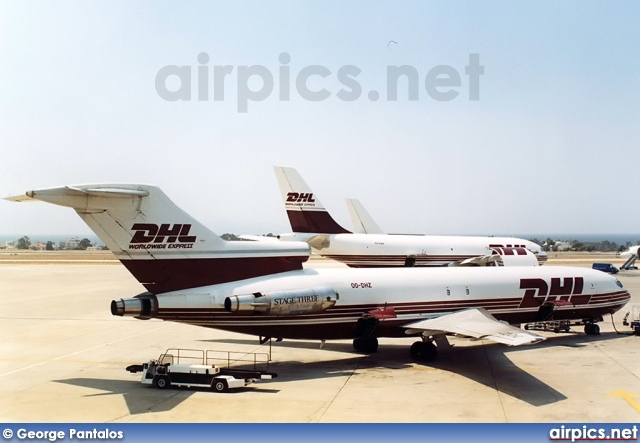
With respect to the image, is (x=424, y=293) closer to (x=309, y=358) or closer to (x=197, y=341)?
(x=309, y=358)

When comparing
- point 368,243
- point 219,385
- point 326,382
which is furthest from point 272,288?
point 368,243

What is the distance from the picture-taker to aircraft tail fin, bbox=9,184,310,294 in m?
19.2

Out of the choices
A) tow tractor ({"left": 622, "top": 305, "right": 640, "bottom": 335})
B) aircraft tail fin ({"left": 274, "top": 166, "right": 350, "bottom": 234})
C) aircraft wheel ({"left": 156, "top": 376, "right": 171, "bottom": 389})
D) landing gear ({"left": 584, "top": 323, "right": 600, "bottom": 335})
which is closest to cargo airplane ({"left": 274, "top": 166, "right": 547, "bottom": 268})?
aircraft tail fin ({"left": 274, "top": 166, "right": 350, "bottom": 234})

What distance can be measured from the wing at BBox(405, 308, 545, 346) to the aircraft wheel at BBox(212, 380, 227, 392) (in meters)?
8.49

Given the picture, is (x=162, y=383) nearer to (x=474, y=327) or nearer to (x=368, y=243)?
(x=474, y=327)

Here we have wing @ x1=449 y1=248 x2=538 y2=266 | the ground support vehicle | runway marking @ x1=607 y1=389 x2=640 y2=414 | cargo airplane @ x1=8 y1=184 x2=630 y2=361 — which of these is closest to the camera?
runway marking @ x1=607 y1=389 x2=640 y2=414

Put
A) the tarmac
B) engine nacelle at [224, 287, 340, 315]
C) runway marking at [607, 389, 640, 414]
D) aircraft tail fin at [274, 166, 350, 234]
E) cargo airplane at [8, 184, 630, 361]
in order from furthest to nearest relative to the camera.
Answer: aircraft tail fin at [274, 166, 350, 234] < engine nacelle at [224, 287, 340, 315] < cargo airplane at [8, 184, 630, 361] < runway marking at [607, 389, 640, 414] < the tarmac

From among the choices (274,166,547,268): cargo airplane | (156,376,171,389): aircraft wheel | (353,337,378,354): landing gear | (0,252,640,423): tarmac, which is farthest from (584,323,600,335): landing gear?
(156,376,171,389): aircraft wheel

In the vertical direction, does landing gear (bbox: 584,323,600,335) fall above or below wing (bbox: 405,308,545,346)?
below

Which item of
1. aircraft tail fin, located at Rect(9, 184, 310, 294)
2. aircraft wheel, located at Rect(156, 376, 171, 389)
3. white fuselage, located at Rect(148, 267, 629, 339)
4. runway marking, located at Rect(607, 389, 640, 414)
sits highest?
aircraft tail fin, located at Rect(9, 184, 310, 294)

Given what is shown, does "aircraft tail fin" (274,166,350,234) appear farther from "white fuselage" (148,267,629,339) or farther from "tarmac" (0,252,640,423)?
"white fuselage" (148,267,629,339)

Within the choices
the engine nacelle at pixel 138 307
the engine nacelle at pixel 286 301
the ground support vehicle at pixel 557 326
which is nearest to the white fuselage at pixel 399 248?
the ground support vehicle at pixel 557 326

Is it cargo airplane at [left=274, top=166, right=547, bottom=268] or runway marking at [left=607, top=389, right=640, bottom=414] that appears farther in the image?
cargo airplane at [left=274, top=166, right=547, bottom=268]

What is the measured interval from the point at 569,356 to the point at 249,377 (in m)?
14.3
